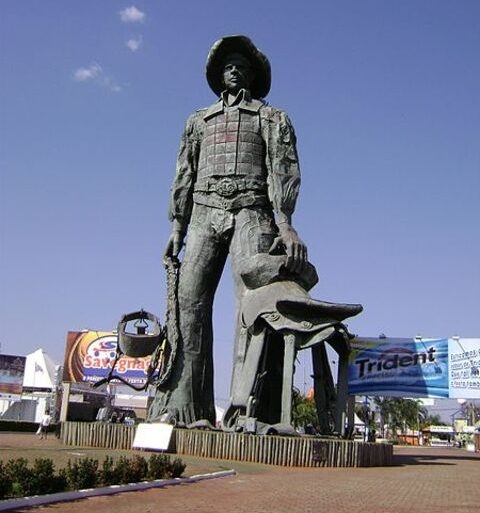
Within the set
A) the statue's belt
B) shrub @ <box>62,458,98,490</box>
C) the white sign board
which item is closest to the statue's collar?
the statue's belt

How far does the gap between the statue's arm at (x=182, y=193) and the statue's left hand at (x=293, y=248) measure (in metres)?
3.00

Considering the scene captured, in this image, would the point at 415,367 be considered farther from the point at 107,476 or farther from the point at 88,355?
the point at 88,355

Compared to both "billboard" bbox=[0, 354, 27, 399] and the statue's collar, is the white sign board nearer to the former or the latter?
the statue's collar

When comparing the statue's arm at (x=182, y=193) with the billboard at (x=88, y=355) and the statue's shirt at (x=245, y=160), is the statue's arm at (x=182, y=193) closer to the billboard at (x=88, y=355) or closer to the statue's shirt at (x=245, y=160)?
the statue's shirt at (x=245, y=160)

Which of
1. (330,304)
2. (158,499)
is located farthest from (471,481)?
(158,499)

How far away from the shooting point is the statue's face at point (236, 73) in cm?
1741

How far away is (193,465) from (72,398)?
3442cm

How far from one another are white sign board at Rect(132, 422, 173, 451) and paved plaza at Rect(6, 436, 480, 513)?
1.73 metres

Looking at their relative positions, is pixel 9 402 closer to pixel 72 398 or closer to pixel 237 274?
pixel 72 398

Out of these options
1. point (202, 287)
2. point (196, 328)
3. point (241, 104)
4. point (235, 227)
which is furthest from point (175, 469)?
point (241, 104)

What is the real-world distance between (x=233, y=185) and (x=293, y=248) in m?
2.38

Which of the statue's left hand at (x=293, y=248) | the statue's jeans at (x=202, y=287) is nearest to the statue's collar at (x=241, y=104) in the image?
the statue's jeans at (x=202, y=287)

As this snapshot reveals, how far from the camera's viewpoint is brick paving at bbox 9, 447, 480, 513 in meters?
7.78

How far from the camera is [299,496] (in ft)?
29.0
